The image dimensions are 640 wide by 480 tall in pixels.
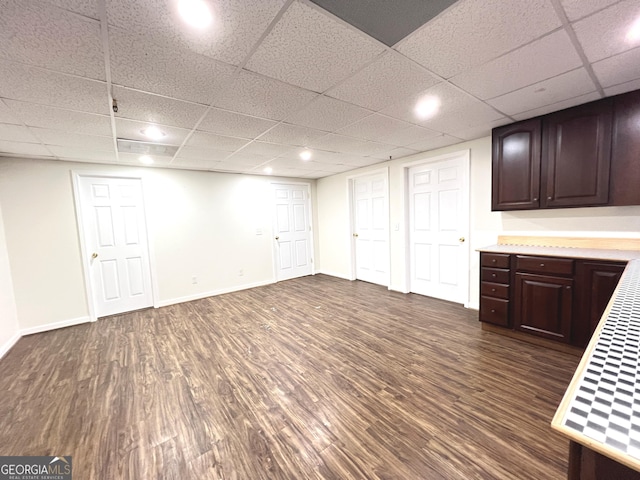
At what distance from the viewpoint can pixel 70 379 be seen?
2.36m

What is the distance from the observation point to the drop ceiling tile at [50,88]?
1.58 metres

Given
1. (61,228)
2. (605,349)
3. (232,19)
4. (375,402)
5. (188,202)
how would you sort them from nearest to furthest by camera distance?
1. (605,349)
2. (232,19)
3. (375,402)
4. (61,228)
5. (188,202)

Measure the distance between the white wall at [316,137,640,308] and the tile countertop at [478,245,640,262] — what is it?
20cm

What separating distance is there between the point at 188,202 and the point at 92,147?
61.5 inches

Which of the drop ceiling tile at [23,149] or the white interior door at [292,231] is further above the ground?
the drop ceiling tile at [23,149]

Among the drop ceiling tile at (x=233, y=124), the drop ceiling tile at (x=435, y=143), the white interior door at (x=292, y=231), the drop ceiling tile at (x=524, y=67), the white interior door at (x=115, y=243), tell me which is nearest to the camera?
the drop ceiling tile at (x=524, y=67)

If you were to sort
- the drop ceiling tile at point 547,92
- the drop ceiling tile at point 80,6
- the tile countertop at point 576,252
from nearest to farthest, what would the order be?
the drop ceiling tile at point 80,6 < the drop ceiling tile at point 547,92 < the tile countertop at point 576,252

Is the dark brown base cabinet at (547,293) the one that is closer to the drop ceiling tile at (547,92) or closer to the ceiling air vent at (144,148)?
the drop ceiling tile at (547,92)

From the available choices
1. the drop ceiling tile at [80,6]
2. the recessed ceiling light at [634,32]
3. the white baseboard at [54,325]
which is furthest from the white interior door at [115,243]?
the recessed ceiling light at [634,32]

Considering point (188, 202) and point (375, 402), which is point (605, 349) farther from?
point (188, 202)

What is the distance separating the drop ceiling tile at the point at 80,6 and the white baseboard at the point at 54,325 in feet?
13.4

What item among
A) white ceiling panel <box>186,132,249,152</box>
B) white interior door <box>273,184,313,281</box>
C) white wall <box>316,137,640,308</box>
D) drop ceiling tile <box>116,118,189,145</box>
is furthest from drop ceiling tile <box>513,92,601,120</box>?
white interior door <box>273,184,313,281</box>

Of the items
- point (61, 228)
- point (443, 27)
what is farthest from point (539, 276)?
point (61, 228)

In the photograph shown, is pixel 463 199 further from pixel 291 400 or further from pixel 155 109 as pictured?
pixel 155 109
